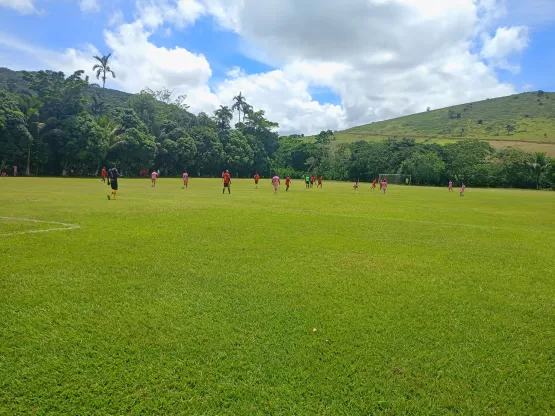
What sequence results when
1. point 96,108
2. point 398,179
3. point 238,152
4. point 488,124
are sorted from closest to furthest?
point 96,108
point 398,179
point 238,152
point 488,124

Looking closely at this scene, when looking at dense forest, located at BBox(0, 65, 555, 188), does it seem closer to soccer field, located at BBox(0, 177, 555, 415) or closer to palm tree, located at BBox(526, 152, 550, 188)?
palm tree, located at BBox(526, 152, 550, 188)

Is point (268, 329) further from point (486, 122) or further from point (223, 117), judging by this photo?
point (486, 122)

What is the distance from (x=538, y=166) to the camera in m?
65.4

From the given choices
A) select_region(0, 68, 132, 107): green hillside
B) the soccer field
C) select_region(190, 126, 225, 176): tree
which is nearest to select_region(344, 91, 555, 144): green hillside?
select_region(190, 126, 225, 176): tree

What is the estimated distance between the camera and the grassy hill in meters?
107

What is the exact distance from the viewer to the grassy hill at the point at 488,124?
10731 cm

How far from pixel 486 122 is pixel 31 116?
13522 centimetres

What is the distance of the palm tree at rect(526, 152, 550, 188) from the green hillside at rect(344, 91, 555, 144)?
4427cm

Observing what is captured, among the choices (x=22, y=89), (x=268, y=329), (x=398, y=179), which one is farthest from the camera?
(x=398, y=179)

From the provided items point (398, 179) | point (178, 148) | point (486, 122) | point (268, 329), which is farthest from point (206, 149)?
point (486, 122)

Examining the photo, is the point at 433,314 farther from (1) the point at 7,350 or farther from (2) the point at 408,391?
(1) the point at 7,350

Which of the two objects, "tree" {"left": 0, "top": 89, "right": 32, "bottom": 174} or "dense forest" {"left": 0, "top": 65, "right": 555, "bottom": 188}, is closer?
"tree" {"left": 0, "top": 89, "right": 32, "bottom": 174}

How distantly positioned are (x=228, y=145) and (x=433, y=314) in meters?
75.3

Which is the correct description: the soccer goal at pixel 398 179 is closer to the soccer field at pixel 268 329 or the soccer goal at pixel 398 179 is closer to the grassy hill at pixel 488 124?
the grassy hill at pixel 488 124
